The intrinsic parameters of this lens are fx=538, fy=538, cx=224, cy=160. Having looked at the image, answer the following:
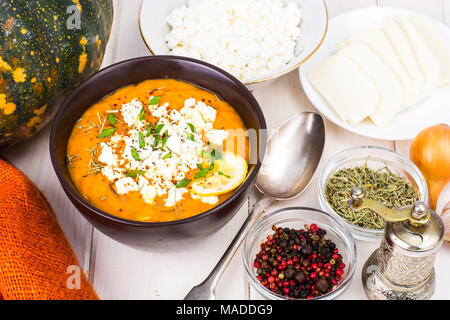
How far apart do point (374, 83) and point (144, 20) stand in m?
0.89

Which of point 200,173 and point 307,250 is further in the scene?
point 307,250

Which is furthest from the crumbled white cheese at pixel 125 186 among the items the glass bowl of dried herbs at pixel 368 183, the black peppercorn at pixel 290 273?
the glass bowl of dried herbs at pixel 368 183

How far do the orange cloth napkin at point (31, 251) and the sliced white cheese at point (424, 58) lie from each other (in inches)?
54.3

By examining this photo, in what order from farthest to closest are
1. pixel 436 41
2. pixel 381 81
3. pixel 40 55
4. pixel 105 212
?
pixel 436 41, pixel 381 81, pixel 40 55, pixel 105 212

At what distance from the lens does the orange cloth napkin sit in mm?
1445

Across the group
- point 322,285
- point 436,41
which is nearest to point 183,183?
point 322,285

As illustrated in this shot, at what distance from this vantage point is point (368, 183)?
5.87 ft

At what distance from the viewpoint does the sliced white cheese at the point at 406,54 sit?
6.47 ft

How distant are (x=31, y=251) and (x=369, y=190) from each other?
1062 mm

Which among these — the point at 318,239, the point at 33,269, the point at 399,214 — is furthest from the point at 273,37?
the point at 33,269

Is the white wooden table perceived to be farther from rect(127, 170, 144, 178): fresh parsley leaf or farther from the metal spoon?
rect(127, 170, 144, 178): fresh parsley leaf

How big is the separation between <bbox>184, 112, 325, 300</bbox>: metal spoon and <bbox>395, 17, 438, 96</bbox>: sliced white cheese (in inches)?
17.5

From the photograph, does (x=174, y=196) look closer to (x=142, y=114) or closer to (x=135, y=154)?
(x=135, y=154)
